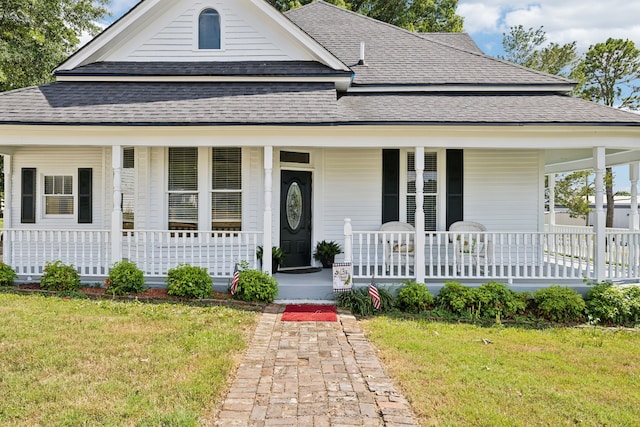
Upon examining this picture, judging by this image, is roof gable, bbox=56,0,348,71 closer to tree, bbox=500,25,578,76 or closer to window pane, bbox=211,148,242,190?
window pane, bbox=211,148,242,190

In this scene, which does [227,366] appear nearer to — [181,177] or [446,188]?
[181,177]

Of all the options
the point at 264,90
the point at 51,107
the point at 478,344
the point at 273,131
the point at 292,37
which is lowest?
the point at 478,344

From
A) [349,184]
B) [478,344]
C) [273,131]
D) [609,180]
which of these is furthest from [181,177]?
[609,180]

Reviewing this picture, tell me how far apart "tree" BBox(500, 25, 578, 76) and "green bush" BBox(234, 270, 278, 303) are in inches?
1038

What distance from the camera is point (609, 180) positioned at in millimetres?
24844

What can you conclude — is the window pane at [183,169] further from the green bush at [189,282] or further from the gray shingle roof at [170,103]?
the green bush at [189,282]

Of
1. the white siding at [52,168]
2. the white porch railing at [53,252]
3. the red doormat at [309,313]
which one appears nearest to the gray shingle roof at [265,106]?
the white siding at [52,168]

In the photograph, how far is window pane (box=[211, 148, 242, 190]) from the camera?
9.43 m

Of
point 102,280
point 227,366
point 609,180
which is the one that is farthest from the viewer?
point 609,180

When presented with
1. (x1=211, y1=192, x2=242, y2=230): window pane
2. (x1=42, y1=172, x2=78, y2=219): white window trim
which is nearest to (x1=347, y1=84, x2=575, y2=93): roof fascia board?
(x1=211, y1=192, x2=242, y2=230): window pane

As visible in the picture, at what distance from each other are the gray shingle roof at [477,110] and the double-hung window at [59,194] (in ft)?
23.0

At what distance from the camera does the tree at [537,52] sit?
88.7ft

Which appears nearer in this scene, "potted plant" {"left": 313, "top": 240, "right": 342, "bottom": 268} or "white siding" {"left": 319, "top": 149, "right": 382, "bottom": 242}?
"potted plant" {"left": 313, "top": 240, "right": 342, "bottom": 268}

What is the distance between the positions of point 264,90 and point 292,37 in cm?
159
